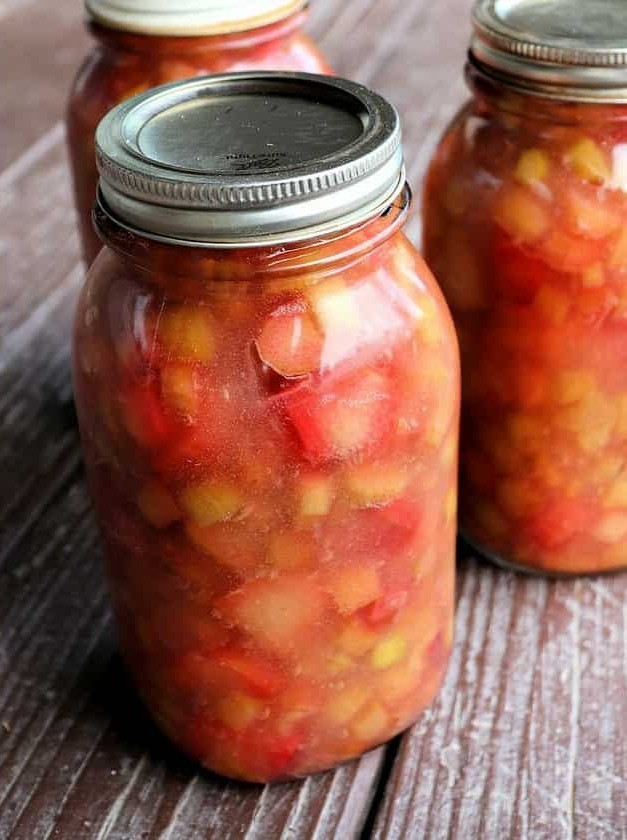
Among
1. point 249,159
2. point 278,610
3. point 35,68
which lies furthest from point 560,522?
point 35,68

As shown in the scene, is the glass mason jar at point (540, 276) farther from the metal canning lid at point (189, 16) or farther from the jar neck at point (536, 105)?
the metal canning lid at point (189, 16)

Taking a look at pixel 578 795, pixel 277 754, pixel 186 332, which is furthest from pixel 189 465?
pixel 578 795

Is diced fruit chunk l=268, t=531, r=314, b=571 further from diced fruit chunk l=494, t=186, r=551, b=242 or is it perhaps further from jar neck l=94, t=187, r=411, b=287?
diced fruit chunk l=494, t=186, r=551, b=242

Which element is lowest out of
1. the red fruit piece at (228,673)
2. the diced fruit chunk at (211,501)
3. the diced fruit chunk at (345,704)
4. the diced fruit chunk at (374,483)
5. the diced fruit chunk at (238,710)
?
the diced fruit chunk at (345,704)

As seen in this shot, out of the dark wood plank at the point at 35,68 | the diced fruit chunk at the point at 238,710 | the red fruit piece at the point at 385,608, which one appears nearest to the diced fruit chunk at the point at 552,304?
the red fruit piece at the point at 385,608

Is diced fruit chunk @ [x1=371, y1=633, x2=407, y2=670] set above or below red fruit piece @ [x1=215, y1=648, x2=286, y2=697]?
below

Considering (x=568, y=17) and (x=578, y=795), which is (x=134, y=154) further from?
(x=578, y=795)

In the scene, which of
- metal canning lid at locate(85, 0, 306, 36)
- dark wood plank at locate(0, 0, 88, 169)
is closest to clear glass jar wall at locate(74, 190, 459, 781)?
metal canning lid at locate(85, 0, 306, 36)

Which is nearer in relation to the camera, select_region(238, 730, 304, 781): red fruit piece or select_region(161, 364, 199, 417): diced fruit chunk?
select_region(161, 364, 199, 417): diced fruit chunk

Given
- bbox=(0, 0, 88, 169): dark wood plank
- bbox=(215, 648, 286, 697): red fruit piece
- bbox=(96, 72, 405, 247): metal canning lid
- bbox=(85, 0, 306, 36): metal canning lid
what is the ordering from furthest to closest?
1. bbox=(0, 0, 88, 169): dark wood plank
2. bbox=(85, 0, 306, 36): metal canning lid
3. bbox=(215, 648, 286, 697): red fruit piece
4. bbox=(96, 72, 405, 247): metal canning lid
